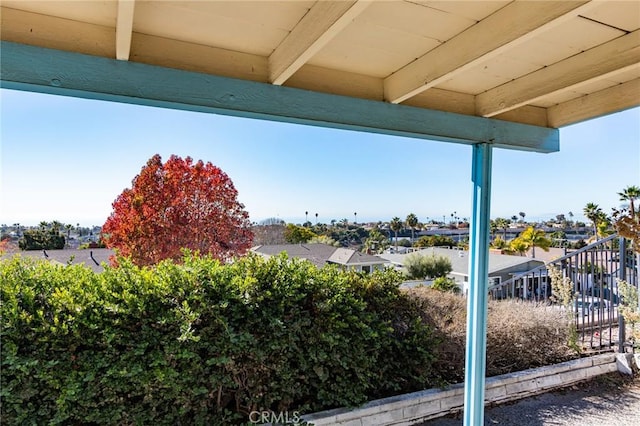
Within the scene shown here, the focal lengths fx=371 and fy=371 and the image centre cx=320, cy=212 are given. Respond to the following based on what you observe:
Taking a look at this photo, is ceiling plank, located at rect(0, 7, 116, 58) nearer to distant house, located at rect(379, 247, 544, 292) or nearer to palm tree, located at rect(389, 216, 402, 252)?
distant house, located at rect(379, 247, 544, 292)

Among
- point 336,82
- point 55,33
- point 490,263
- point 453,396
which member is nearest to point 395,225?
point 490,263

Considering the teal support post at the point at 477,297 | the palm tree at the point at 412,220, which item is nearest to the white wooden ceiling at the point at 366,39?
the teal support post at the point at 477,297

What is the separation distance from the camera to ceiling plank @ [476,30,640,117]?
3.77ft

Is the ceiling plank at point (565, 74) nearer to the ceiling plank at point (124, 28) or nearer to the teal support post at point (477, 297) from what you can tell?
the teal support post at point (477, 297)

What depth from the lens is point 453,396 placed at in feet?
8.36

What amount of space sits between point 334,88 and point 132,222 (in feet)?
22.7

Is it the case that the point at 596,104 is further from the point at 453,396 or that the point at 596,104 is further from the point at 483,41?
the point at 453,396

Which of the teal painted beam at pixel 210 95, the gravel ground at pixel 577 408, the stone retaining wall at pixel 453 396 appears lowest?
the gravel ground at pixel 577 408

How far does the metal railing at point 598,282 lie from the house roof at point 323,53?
244cm

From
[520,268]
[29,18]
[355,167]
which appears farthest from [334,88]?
[355,167]

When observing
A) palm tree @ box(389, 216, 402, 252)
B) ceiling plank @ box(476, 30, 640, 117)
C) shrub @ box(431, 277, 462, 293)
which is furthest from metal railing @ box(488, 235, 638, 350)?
palm tree @ box(389, 216, 402, 252)

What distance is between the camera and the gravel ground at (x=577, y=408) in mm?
2473

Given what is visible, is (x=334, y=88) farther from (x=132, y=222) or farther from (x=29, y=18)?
(x=132, y=222)

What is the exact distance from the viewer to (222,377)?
2.05m
